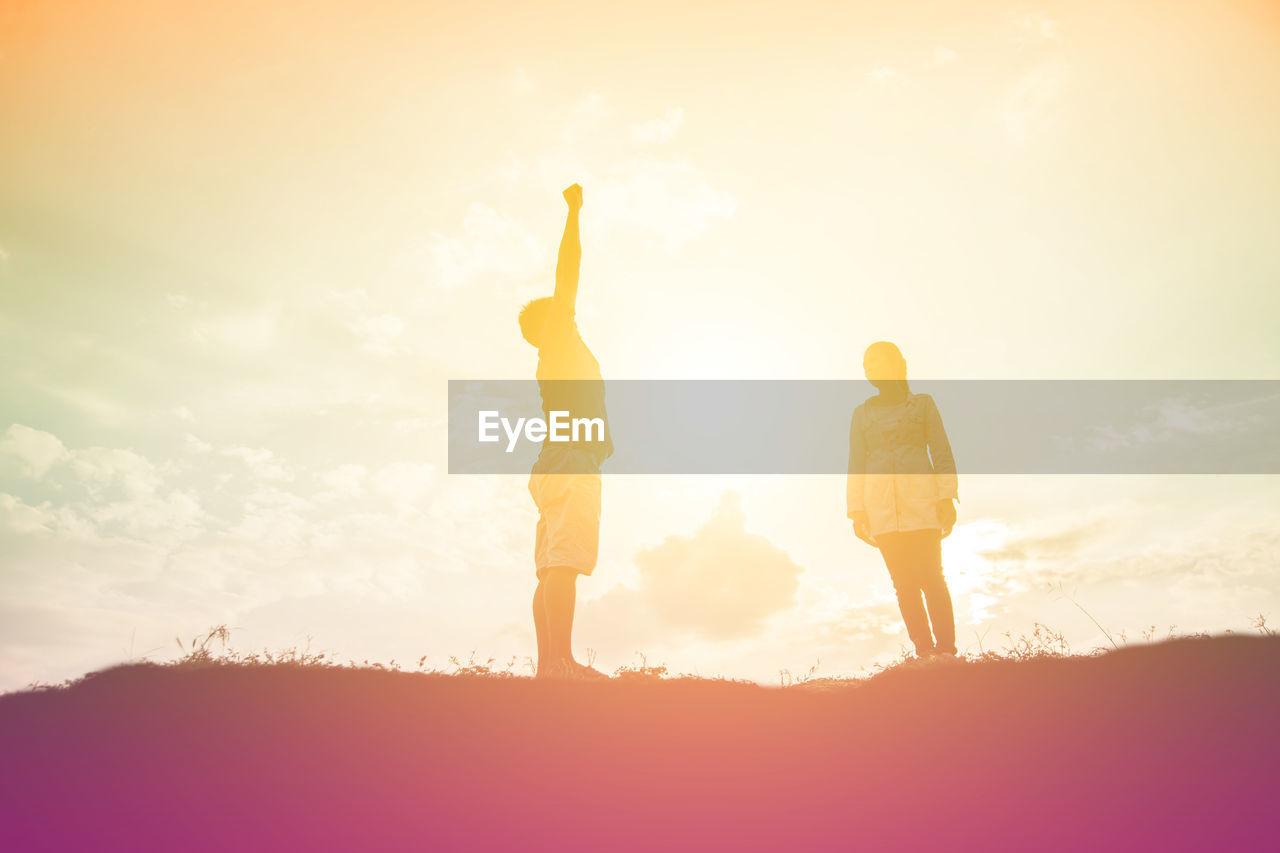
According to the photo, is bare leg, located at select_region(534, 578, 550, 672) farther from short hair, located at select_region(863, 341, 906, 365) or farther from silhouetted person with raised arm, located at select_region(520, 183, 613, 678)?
short hair, located at select_region(863, 341, 906, 365)

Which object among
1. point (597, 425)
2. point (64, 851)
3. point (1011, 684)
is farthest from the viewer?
point (597, 425)

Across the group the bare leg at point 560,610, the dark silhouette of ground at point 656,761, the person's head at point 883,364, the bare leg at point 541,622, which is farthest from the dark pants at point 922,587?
the bare leg at point 541,622

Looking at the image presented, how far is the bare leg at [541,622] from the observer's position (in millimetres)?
6387

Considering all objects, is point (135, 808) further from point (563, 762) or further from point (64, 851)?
point (563, 762)

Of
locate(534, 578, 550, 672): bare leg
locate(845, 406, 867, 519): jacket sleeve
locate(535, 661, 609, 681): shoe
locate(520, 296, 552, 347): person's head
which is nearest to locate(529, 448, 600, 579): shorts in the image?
locate(534, 578, 550, 672): bare leg

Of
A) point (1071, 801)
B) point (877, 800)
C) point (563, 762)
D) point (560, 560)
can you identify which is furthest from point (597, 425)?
point (1071, 801)

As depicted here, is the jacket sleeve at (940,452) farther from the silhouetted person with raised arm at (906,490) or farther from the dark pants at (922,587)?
the dark pants at (922,587)

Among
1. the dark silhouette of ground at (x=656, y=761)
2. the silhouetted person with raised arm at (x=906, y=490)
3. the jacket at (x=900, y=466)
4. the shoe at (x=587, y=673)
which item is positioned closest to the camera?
A: the dark silhouette of ground at (x=656, y=761)

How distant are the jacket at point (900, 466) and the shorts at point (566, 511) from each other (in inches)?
109

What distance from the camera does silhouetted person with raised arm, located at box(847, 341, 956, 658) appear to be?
7094 mm

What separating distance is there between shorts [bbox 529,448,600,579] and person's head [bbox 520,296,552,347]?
4.07ft

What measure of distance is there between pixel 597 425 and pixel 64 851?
450 cm

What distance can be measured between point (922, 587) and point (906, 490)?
0.91 meters

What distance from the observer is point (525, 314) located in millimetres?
7527
